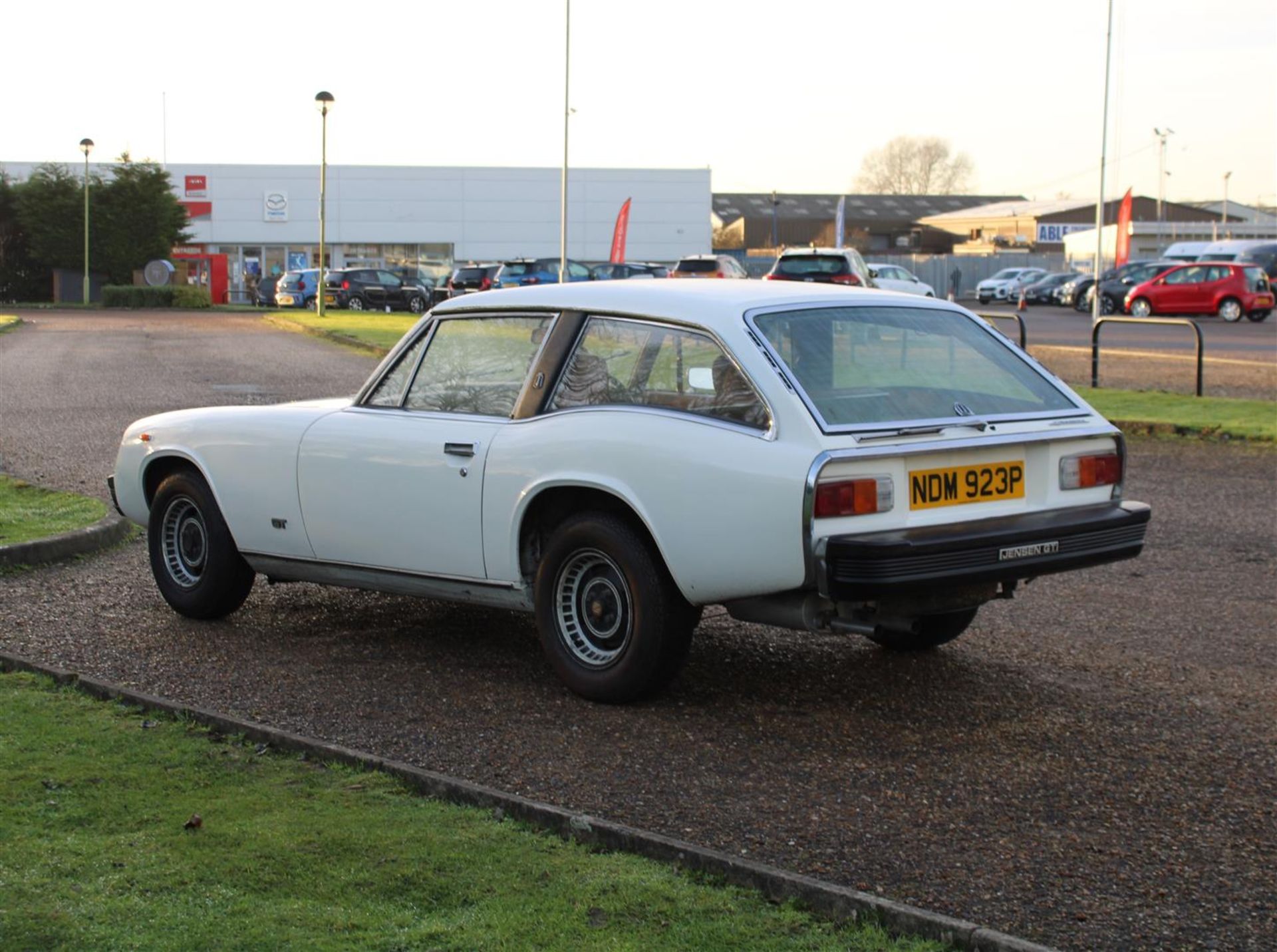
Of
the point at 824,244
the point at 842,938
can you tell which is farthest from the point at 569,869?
the point at 824,244

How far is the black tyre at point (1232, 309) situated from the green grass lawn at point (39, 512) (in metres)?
37.3

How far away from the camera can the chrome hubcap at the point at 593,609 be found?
5.60 m

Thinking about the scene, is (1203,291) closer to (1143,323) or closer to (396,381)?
(1143,323)

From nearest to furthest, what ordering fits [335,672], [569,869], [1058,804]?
[569,869], [1058,804], [335,672]

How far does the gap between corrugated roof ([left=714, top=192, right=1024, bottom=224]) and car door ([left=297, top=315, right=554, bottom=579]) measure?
314 feet

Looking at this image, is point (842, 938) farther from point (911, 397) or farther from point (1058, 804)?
point (911, 397)

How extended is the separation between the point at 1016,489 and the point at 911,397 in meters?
0.49

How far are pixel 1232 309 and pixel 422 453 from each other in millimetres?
39835

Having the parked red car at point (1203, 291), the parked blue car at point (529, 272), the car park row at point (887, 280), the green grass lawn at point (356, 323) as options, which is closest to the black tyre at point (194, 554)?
the green grass lawn at point (356, 323)

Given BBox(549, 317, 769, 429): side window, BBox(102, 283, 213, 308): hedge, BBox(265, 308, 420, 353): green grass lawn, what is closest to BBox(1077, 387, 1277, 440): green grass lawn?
BBox(549, 317, 769, 429): side window

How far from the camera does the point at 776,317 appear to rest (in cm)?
568

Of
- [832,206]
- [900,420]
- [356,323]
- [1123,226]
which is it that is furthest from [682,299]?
[832,206]

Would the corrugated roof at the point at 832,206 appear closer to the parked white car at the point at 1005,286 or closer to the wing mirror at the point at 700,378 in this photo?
the parked white car at the point at 1005,286

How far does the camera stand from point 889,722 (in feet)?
18.0
